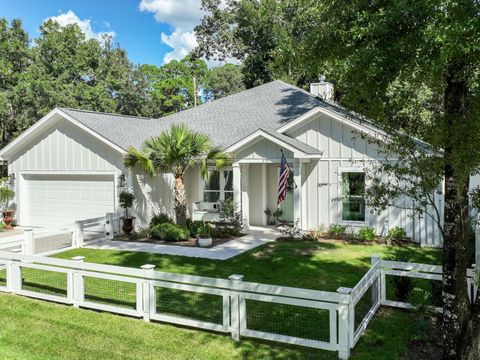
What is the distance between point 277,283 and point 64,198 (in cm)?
1206

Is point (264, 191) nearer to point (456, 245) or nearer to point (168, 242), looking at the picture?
point (168, 242)

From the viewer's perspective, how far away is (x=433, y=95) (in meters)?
6.16

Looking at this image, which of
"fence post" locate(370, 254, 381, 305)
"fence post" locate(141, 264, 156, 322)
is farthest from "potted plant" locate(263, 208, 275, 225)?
"fence post" locate(141, 264, 156, 322)

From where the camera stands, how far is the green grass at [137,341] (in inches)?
233

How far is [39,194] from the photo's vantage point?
1858 cm

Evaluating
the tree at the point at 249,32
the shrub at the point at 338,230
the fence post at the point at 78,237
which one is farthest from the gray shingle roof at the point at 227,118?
the tree at the point at 249,32

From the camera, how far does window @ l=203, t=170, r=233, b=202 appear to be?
1712 centimetres

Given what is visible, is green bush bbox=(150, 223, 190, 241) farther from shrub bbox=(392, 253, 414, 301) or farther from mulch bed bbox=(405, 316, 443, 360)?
mulch bed bbox=(405, 316, 443, 360)

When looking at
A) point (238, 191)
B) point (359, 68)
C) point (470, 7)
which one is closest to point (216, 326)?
point (359, 68)

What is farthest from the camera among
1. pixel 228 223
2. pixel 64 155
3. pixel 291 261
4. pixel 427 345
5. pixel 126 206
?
pixel 64 155

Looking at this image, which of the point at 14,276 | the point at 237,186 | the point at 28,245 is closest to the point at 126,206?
the point at 237,186

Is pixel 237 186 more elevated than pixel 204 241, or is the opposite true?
pixel 237 186

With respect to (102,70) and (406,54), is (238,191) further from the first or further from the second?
(102,70)

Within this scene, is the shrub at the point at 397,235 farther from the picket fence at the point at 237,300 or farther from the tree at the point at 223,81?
the tree at the point at 223,81
